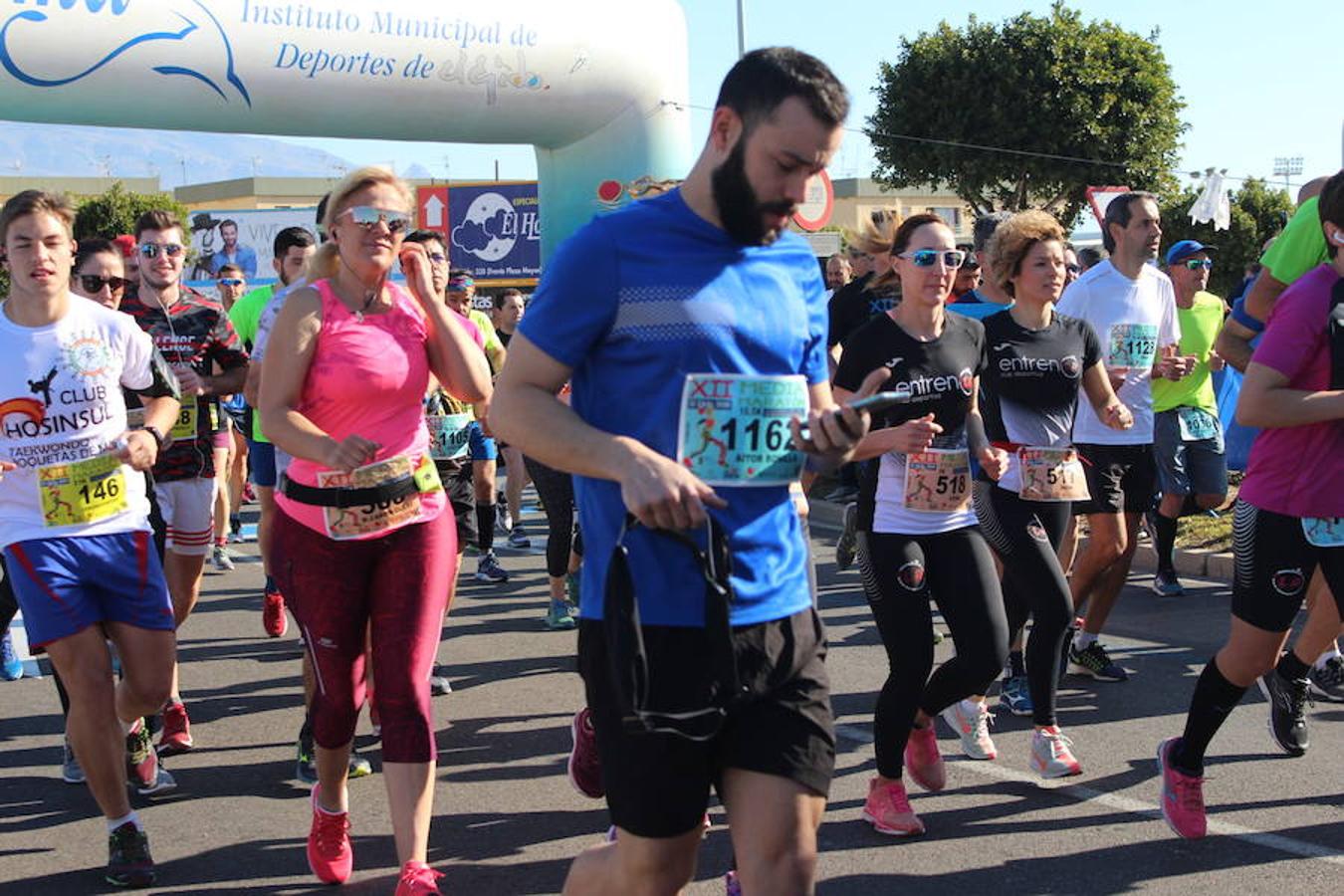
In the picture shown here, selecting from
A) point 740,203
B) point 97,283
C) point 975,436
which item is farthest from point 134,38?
point 740,203

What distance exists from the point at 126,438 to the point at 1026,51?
36.2 metres

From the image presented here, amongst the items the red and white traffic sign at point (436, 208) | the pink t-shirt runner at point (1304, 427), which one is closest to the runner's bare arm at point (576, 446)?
the pink t-shirt runner at point (1304, 427)

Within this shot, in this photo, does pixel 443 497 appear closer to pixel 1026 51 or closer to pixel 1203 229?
pixel 1203 229

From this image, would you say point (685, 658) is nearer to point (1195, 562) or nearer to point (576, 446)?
point (576, 446)

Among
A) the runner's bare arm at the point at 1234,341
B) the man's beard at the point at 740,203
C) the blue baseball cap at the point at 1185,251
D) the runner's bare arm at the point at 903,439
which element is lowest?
the runner's bare arm at the point at 903,439

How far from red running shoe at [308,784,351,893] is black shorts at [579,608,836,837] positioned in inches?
78.9

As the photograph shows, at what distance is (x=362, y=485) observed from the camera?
4465mm

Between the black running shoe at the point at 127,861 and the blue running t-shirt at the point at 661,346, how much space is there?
7.93 ft

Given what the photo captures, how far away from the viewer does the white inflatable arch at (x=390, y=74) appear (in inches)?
624

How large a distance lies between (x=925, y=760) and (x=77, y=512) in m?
2.83

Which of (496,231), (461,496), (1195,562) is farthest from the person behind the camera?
(496,231)

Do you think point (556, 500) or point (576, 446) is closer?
point (576, 446)

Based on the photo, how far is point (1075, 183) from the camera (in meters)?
38.9

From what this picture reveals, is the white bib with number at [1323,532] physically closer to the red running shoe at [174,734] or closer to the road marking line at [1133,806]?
the road marking line at [1133,806]
